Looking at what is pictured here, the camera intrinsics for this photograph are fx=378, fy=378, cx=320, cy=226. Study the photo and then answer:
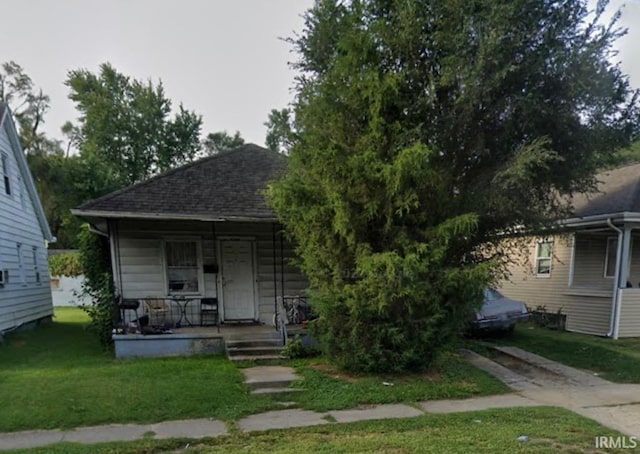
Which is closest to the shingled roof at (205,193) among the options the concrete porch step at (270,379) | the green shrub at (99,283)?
the green shrub at (99,283)

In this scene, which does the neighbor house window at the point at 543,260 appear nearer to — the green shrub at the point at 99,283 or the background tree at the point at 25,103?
the green shrub at the point at 99,283

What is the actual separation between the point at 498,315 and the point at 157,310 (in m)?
8.23

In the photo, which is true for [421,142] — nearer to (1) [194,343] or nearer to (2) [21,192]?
(1) [194,343]

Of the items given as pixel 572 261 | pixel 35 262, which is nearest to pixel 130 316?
pixel 35 262

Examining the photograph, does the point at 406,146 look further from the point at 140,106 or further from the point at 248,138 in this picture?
the point at 248,138

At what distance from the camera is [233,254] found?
30.5ft

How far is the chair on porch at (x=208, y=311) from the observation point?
881 centimetres

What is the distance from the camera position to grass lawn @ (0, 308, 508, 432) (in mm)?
4703

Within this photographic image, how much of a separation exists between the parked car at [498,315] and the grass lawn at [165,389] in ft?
8.52

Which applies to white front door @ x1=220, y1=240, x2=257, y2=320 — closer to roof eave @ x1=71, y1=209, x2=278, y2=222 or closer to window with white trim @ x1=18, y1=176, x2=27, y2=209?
roof eave @ x1=71, y1=209, x2=278, y2=222

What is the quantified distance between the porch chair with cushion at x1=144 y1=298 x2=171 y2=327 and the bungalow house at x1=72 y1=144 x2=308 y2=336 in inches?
0.8

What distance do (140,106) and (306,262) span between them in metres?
27.9

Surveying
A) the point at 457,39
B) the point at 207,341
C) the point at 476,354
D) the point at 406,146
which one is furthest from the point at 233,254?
the point at 457,39

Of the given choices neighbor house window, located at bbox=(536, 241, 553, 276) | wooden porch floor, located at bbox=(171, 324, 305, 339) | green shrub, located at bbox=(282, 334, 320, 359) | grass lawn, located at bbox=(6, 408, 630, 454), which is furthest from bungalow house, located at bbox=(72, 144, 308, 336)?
neighbor house window, located at bbox=(536, 241, 553, 276)
